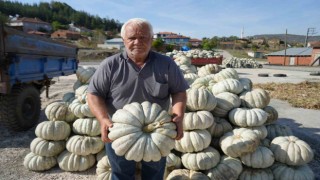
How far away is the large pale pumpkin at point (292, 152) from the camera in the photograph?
427 cm

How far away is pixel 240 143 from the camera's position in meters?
4.25

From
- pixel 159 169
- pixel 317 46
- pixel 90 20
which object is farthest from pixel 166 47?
pixel 90 20

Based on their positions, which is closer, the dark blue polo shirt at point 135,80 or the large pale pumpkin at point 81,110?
the dark blue polo shirt at point 135,80

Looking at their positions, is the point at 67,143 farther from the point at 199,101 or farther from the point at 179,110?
the point at 179,110

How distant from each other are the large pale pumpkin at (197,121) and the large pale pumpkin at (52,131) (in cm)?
217

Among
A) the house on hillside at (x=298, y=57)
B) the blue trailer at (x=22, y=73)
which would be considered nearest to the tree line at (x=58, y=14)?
the house on hillside at (x=298, y=57)

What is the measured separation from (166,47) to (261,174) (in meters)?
41.9

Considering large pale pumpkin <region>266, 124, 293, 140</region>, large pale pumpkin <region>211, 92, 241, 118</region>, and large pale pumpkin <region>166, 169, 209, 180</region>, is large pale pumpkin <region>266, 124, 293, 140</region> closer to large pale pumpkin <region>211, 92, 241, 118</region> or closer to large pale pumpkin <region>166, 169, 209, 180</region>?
large pale pumpkin <region>211, 92, 241, 118</region>

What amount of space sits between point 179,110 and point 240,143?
1726mm

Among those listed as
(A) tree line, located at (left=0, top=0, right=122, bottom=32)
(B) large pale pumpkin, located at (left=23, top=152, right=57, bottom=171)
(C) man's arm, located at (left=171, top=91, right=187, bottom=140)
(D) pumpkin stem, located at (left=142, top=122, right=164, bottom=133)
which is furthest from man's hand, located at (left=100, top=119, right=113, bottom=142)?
(A) tree line, located at (left=0, top=0, right=122, bottom=32)

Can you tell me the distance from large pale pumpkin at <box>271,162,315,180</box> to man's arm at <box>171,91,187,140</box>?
228cm

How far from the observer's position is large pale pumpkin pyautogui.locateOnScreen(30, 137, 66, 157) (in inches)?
193

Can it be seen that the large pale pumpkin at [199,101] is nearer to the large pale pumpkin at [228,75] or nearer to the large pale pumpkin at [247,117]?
the large pale pumpkin at [247,117]

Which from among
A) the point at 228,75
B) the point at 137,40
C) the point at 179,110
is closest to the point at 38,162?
the point at 179,110
